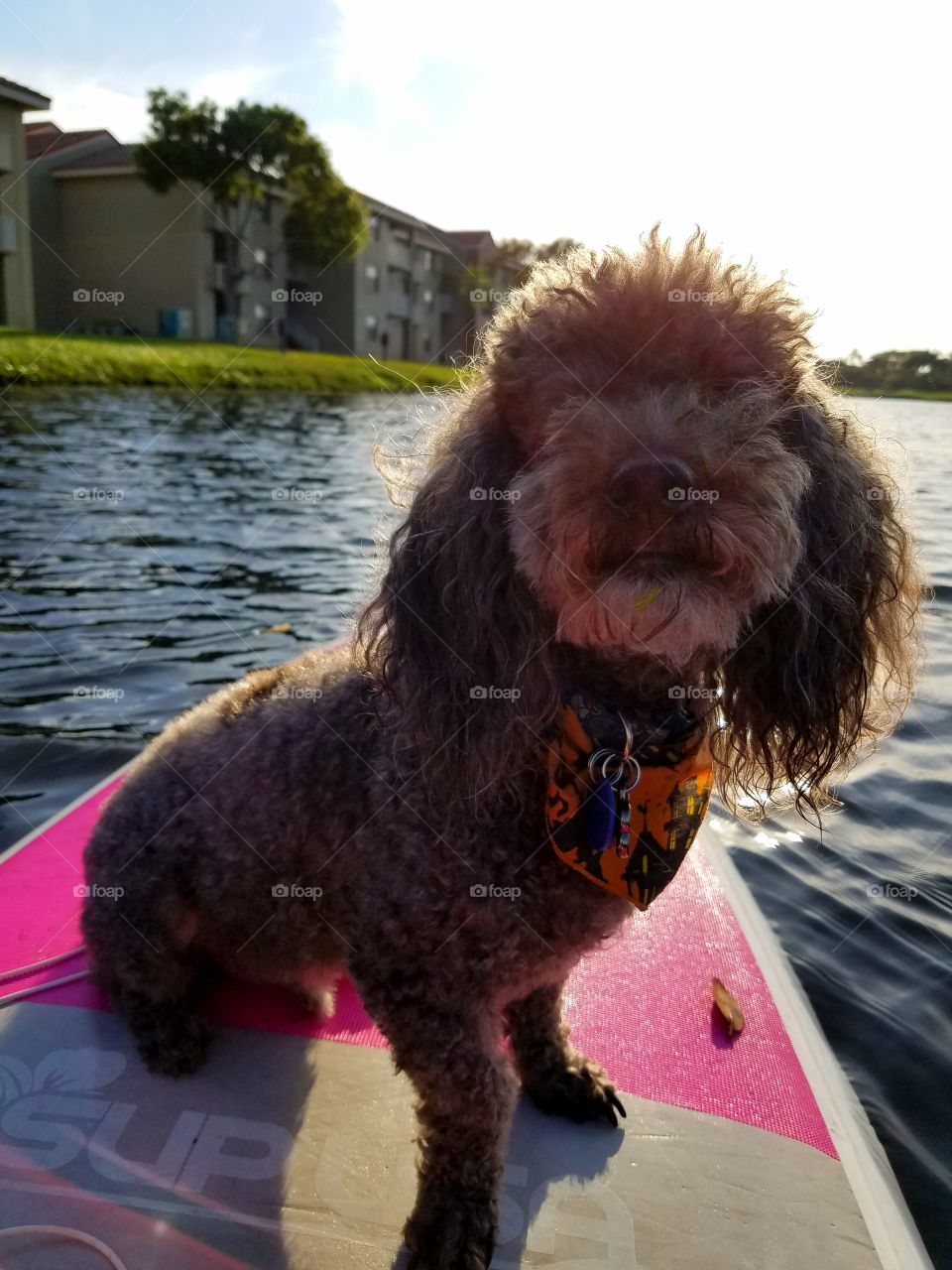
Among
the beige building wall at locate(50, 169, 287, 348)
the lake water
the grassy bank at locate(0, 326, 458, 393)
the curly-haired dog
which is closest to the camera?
the curly-haired dog

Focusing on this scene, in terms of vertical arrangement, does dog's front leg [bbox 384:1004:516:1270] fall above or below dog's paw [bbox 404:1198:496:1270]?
above

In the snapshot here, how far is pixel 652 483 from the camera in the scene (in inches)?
56.3

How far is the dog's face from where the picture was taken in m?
1.46

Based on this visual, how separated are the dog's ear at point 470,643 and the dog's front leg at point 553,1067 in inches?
30.3

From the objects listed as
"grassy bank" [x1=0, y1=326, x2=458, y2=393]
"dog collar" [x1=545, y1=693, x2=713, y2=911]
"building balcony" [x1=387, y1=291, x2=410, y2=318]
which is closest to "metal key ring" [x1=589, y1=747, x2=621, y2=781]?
"dog collar" [x1=545, y1=693, x2=713, y2=911]

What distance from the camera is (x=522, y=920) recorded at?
176cm

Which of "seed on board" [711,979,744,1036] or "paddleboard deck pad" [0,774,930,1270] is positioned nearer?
"paddleboard deck pad" [0,774,930,1270]

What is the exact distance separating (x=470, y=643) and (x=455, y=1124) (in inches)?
38.7

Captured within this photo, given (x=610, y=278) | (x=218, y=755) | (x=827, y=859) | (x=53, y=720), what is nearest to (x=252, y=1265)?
(x=218, y=755)

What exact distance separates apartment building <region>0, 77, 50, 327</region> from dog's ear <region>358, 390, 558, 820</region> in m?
27.9

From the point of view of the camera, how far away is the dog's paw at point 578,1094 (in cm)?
210

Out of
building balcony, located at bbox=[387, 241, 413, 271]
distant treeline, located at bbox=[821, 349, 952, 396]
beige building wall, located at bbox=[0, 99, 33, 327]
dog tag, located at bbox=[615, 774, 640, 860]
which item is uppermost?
building balcony, located at bbox=[387, 241, 413, 271]

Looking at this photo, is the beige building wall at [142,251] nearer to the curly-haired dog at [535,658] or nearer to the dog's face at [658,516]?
the curly-haired dog at [535,658]

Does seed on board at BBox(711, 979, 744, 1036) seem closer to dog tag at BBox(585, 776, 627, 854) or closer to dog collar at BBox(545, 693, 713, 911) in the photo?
dog collar at BBox(545, 693, 713, 911)
